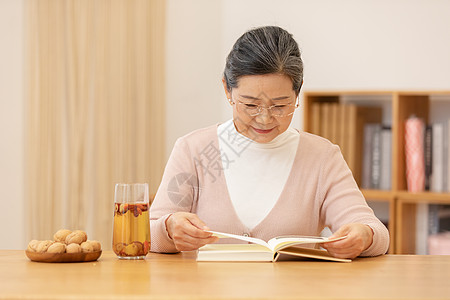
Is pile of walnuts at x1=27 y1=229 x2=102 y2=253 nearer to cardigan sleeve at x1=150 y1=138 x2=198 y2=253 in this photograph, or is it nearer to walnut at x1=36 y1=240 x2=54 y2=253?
walnut at x1=36 y1=240 x2=54 y2=253

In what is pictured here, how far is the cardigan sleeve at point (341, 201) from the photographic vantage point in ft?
6.49

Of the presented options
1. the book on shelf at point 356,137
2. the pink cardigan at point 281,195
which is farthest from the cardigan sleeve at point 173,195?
the book on shelf at point 356,137

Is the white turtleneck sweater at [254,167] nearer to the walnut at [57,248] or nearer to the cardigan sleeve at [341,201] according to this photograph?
the cardigan sleeve at [341,201]

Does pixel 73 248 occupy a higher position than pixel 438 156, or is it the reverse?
pixel 438 156

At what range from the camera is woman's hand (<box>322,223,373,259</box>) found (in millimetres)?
1828

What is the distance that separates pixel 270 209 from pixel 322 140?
31 cm

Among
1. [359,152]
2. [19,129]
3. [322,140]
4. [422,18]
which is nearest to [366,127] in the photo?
[359,152]

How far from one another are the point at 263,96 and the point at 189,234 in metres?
0.47

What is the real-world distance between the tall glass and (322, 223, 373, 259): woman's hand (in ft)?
A: 1.61

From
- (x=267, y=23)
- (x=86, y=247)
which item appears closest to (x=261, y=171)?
(x=86, y=247)

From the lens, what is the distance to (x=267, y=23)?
3.96 meters

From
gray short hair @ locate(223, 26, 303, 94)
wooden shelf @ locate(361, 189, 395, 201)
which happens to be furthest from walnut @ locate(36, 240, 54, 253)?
wooden shelf @ locate(361, 189, 395, 201)

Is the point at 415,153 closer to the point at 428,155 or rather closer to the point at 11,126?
the point at 428,155

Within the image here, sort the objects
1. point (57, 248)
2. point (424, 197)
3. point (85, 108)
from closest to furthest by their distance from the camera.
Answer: point (57, 248) < point (424, 197) < point (85, 108)
